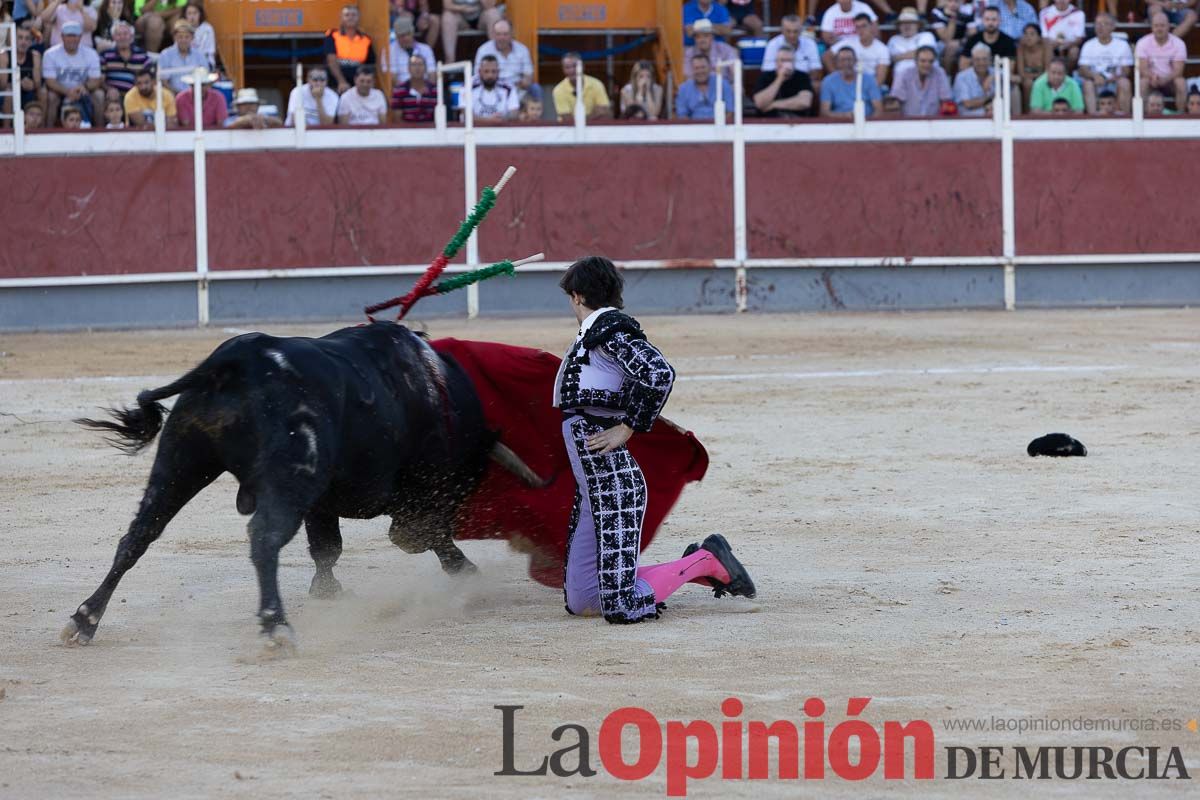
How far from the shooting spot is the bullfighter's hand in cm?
433

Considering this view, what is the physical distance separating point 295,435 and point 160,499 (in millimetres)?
377

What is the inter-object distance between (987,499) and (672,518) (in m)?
1.14

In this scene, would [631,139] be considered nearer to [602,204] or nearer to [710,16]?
[602,204]

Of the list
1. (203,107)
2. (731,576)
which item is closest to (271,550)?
(731,576)

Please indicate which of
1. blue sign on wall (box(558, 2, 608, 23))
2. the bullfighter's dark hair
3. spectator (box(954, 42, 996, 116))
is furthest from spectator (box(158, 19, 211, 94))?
the bullfighter's dark hair

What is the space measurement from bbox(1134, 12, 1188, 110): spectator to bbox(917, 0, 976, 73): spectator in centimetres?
145

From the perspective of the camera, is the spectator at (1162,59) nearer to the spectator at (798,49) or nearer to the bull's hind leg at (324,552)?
the spectator at (798,49)

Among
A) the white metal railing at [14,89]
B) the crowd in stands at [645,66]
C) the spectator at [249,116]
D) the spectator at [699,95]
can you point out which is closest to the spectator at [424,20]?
the crowd in stands at [645,66]

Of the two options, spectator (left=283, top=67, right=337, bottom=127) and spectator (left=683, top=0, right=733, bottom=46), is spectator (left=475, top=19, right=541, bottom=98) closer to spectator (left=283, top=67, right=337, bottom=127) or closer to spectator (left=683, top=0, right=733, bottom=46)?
spectator (left=283, top=67, right=337, bottom=127)

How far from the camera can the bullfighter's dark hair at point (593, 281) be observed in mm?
4355

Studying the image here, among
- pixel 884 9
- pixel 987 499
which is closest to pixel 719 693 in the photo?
pixel 987 499

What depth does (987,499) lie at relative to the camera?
20.5 feet

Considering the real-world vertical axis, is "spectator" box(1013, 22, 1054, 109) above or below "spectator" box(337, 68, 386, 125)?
above

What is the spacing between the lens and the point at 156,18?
14.2 metres
